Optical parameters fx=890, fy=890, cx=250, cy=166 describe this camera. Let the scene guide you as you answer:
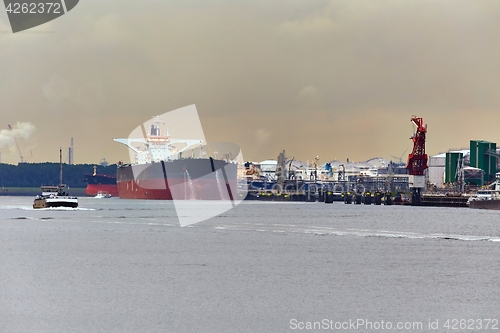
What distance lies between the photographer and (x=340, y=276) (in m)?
28.8

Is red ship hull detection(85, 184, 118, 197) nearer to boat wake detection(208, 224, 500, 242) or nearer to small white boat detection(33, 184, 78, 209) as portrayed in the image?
small white boat detection(33, 184, 78, 209)

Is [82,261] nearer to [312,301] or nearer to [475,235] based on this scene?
[312,301]

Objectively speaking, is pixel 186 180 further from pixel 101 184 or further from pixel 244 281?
pixel 244 281

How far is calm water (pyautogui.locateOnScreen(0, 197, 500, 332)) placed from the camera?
67.9 feet

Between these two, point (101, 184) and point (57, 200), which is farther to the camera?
point (101, 184)

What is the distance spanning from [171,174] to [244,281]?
103636mm

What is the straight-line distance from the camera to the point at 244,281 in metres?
27.6

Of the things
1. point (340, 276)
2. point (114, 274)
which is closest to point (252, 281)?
point (340, 276)

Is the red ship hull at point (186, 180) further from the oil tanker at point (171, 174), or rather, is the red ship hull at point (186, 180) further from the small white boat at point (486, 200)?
the small white boat at point (486, 200)

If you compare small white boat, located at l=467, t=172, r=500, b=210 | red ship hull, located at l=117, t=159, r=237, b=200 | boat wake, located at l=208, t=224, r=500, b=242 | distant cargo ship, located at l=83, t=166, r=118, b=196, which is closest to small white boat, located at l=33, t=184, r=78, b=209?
boat wake, located at l=208, t=224, r=500, b=242

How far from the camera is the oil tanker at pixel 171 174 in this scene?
128m

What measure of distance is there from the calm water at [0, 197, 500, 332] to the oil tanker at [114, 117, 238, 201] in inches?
3154

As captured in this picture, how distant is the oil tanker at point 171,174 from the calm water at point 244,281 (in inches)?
3154

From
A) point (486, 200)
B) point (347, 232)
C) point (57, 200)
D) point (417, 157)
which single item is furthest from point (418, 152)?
point (347, 232)
